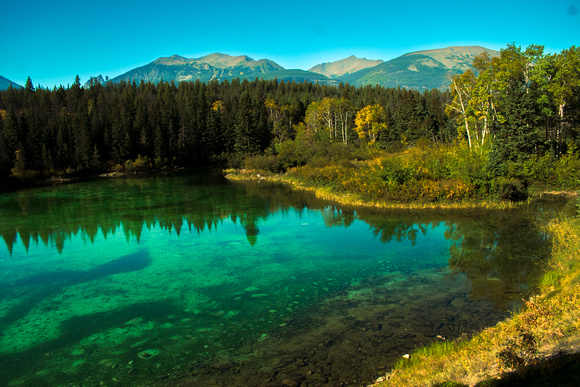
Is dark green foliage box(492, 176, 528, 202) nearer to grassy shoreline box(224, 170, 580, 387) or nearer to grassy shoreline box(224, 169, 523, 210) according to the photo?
grassy shoreline box(224, 169, 523, 210)

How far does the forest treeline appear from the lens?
28531 mm

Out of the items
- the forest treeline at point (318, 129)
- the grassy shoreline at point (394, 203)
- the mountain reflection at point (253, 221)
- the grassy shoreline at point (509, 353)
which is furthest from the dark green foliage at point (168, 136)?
the grassy shoreline at point (509, 353)

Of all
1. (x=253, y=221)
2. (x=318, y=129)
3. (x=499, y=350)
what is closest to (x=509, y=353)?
(x=499, y=350)

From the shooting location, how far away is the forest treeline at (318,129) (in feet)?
93.6

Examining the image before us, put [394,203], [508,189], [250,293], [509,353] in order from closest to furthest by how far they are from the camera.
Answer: [509,353], [250,293], [508,189], [394,203]

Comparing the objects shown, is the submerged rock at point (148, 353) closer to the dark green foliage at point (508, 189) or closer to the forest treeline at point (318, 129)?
the forest treeline at point (318, 129)

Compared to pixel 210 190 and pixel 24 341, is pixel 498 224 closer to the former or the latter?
pixel 24 341

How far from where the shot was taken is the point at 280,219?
82.3ft

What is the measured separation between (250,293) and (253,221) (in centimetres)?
1243

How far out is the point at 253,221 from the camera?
2472cm

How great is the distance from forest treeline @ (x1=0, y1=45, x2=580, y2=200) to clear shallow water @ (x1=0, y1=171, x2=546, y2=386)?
34.9ft

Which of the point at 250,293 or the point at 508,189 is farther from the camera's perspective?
the point at 508,189

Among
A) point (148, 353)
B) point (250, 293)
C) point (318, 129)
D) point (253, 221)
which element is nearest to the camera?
point (148, 353)

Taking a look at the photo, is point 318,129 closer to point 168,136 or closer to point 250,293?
point 168,136
